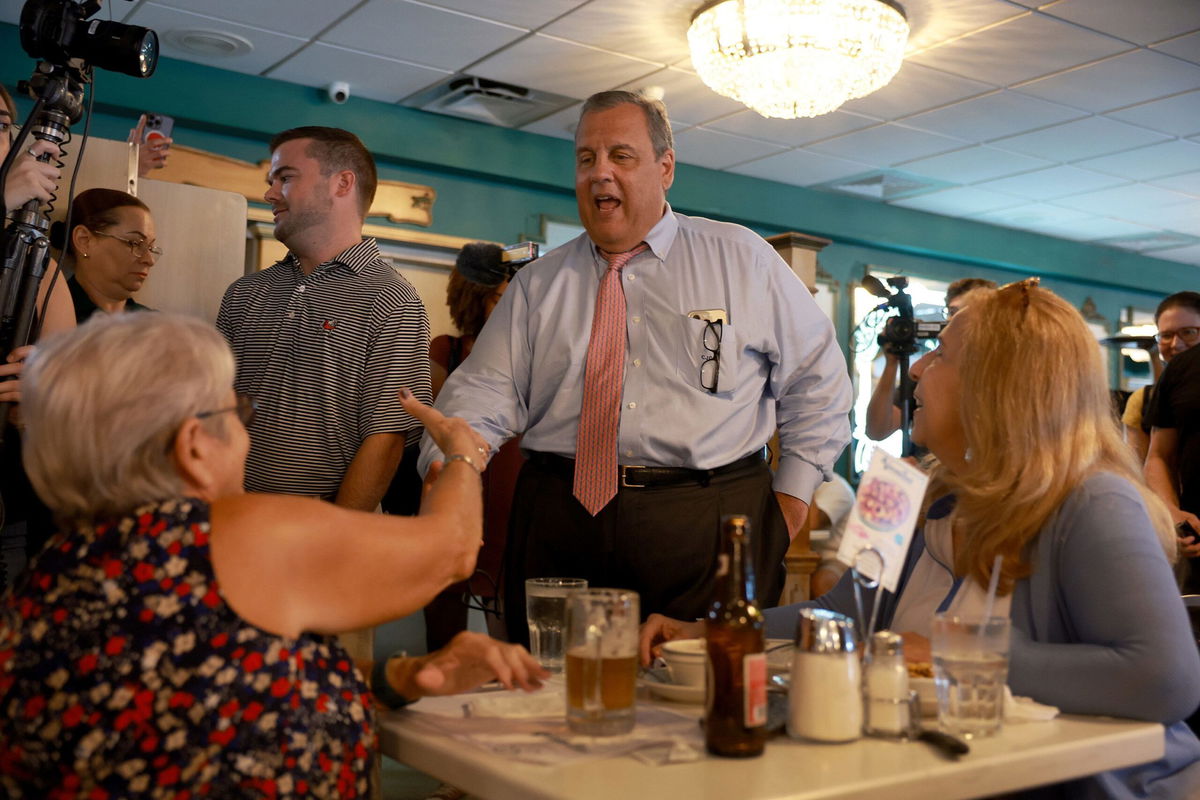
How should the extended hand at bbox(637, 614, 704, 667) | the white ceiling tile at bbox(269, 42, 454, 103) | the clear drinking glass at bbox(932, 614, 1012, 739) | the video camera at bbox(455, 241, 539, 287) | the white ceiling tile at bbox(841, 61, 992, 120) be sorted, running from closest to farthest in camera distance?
1. the clear drinking glass at bbox(932, 614, 1012, 739)
2. the extended hand at bbox(637, 614, 704, 667)
3. the video camera at bbox(455, 241, 539, 287)
4. the white ceiling tile at bbox(269, 42, 454, 103)
5. the white ceiling tile at bbox(841, 61, 992, 120)

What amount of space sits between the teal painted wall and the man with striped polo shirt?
8.21 feet

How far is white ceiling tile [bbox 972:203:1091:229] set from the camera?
7199 millimetres

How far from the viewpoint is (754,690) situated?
1057 mm

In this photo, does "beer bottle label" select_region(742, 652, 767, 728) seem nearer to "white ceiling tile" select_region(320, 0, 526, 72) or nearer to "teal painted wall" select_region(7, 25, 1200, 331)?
"white ceiling tile" select_region(320, 0, 526, 72)

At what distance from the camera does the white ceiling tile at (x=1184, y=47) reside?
434 cm

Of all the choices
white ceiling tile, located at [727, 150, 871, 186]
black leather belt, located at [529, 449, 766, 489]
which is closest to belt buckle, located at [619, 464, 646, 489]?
black leather belt, located at [529, 449, 766, 489]

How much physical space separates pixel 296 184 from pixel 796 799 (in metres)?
2.04

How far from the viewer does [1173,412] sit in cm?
365

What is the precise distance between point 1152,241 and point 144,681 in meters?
8.55

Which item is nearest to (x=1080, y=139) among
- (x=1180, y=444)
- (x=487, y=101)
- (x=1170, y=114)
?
(x=1170, y=114)

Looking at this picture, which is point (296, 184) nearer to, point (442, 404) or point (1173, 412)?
→ point (442, 404)

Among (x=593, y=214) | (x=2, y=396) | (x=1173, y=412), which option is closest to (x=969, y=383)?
(x=593, y=214)

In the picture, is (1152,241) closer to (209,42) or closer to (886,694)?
(209,42)

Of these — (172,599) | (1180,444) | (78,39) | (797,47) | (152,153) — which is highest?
(797,47)
